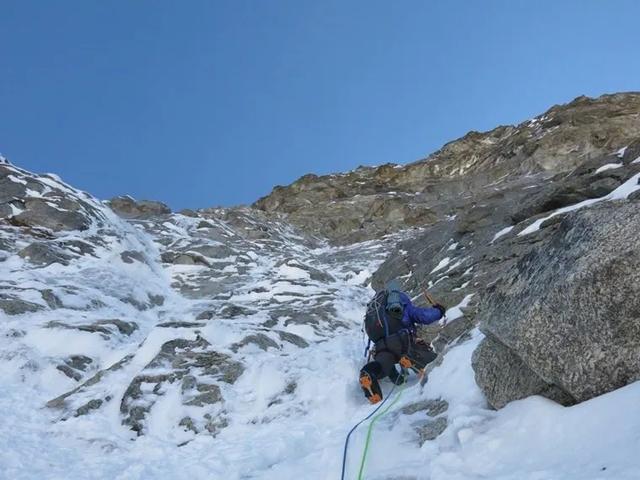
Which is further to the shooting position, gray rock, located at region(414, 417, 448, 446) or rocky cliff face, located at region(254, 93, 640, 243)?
rocky cliff face, located at region(254, 93, 640, 243)

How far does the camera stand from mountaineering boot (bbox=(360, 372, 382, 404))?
842 centimetres

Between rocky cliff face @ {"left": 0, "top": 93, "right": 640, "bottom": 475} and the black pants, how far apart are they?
0.78 m

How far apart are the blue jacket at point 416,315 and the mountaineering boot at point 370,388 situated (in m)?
1.38

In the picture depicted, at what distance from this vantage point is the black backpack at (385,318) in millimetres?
9453

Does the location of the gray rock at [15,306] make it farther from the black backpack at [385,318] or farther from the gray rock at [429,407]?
the gray rock at [429,407]

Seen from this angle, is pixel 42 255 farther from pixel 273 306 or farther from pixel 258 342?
pixel 258 342

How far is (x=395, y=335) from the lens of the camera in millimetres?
9273

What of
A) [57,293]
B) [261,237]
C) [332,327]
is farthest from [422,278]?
[261,237]

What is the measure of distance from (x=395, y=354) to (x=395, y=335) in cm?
33

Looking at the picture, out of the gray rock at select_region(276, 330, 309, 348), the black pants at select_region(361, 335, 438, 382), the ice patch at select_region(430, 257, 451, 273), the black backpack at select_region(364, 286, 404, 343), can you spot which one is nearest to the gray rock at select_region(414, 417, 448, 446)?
the black pants at select_region(361, 335, 438, 382)

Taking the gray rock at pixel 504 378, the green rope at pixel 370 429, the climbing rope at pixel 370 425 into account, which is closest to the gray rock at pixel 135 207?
the climbing rope at pixel 370 425

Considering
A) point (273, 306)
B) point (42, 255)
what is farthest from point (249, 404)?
point (42, 255)

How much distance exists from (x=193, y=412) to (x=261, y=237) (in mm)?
32004

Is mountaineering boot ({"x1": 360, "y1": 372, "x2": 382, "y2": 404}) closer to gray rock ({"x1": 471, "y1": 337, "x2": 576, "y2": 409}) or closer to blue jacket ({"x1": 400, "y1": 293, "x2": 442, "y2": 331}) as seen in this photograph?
blue jacket ({"x1": 400, "y1": 293, "x2": 442, "y2": 331})
